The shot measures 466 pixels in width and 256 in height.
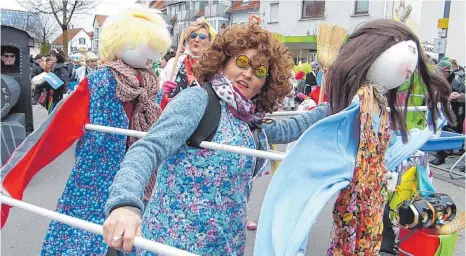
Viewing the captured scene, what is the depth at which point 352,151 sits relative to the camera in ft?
4.54

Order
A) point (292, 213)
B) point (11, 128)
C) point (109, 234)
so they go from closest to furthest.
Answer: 1. point (109, 234)
2. point (292, 213)
3. point (11, 128)

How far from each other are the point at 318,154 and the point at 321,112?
0.77 m

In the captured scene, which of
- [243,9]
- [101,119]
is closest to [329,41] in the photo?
[101,119]

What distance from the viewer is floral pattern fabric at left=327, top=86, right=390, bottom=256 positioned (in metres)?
1.40

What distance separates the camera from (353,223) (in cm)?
147

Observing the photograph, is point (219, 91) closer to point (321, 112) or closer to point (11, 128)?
point (321, 112)

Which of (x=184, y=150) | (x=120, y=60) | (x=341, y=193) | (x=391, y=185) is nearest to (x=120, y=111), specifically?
(x=120, y=60)

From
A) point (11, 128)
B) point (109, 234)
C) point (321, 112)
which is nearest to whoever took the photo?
point (109, 234)

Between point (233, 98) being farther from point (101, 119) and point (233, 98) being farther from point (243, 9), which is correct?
point (243, 9)

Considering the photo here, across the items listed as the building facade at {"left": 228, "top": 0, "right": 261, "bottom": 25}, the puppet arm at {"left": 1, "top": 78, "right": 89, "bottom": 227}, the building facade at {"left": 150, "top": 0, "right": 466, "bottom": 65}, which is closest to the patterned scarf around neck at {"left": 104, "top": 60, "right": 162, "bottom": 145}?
the puppet arm at {"left": 1, "top": 78, "right": 89, "bottom": 227}

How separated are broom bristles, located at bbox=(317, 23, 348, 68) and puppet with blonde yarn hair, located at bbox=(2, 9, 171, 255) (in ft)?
3.33

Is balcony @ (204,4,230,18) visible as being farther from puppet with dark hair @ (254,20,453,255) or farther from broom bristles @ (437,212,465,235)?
puppet with dark hair @ (254,20,453,255)

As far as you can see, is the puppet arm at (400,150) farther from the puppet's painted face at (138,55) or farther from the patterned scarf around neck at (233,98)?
the puppet's painted face at (138,55)

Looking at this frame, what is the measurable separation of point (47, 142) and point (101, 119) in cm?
31
